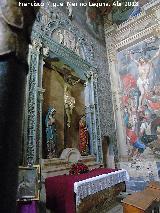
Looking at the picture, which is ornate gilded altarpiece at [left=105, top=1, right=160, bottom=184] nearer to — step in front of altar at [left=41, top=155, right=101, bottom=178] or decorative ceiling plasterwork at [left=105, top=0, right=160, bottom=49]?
decorative ceiling plasterwork at [left=105, top=0, right=160, bottom=49]

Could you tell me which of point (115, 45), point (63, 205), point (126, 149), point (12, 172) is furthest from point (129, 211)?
point (115, 45)

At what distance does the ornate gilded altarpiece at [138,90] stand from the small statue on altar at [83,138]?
2.61 metres

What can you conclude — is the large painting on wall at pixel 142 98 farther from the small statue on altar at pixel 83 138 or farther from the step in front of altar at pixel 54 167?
the step in front of altar at pixel 54 167

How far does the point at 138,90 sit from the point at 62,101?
4.33m

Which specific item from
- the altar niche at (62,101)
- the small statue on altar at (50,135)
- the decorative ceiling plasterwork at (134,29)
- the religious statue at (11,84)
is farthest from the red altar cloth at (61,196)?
the decorative ceiling plasterwork at (134,29)

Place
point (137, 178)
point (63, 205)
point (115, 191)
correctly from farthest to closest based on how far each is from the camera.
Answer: point (137, 178)
point (115, 191)
point (63, 205)

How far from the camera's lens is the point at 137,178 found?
980 cm

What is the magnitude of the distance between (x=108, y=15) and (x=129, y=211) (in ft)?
42.4

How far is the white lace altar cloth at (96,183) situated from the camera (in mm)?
4859

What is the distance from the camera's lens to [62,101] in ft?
29.5

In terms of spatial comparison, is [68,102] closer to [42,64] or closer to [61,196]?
[42,64]

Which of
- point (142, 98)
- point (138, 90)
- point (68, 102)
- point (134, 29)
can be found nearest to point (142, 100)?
point (142, 98)

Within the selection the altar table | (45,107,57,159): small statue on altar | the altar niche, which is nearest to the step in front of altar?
(45,107,57,159): small statue on altar

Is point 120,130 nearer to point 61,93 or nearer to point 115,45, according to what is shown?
point 61,93
